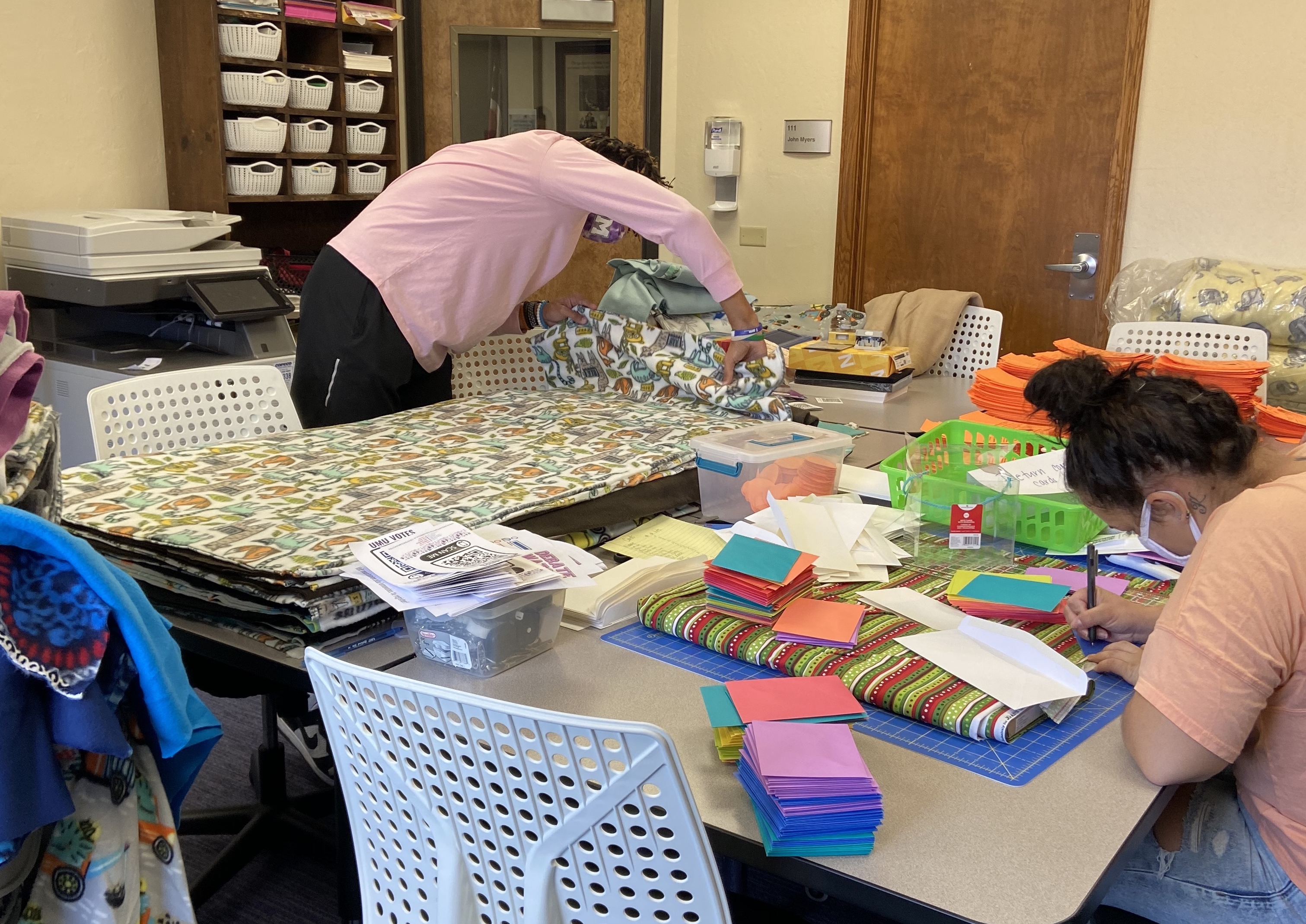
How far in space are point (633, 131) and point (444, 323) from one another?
228cm

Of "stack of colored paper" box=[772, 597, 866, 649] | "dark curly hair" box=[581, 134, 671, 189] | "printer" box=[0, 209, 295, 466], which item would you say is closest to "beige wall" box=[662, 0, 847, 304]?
"dark curly hair" box=[581, 134, 671, 189]

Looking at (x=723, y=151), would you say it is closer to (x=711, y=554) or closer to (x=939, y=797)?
(x=711, y=554)

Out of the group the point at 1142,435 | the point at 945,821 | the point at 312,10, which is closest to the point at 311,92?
the point at 312,10

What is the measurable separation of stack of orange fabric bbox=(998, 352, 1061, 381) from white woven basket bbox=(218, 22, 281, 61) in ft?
7.82

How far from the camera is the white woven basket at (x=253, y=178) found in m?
3.59

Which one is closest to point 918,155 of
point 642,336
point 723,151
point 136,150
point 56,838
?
point 723,151

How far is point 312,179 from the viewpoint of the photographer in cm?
380

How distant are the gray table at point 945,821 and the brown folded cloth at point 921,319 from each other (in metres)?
2.29

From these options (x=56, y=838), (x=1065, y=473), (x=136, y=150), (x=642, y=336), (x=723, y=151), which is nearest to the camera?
(x=56, y=838)

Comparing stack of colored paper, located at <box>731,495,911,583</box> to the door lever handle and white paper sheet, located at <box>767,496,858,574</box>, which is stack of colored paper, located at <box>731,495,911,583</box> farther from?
the door lever handle

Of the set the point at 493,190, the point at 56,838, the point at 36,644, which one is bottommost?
the point at 56,838

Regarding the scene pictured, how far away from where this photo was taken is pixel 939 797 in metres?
1.18

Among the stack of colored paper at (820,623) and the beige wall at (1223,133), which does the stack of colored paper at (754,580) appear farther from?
the beige wall at (1223,133)

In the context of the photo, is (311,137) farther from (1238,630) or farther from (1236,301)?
(1238,630)
